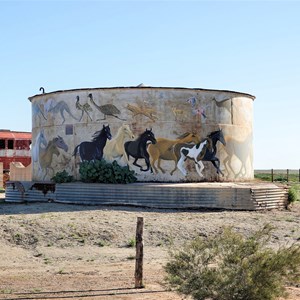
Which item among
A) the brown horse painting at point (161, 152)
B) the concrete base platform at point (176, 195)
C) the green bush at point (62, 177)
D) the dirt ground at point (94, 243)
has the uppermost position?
the brown horse painting at point (161, 152)

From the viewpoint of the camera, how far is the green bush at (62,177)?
940 inches

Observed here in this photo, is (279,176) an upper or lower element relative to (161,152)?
lower

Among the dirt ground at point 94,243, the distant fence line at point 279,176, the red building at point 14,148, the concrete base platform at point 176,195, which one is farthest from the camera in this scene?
the red building at point 14,148

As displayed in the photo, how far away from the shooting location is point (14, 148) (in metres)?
42.8

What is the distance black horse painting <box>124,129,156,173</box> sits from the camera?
76.2ft

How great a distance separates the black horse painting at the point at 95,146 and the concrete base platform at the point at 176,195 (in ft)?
4.25

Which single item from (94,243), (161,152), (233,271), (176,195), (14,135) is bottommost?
(94,243)

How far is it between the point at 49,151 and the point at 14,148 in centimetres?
1864

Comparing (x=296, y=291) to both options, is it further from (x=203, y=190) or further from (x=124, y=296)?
(x=203, y=190)

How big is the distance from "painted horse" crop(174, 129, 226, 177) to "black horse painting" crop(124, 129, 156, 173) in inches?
44.5

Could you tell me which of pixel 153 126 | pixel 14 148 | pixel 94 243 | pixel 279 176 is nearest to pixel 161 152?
pixel 153 126

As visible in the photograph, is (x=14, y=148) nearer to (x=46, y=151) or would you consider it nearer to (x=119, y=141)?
(x=46, y=151)

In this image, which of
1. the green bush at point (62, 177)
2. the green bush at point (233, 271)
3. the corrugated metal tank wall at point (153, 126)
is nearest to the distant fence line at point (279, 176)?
the corrugated metal tank wall at point (153, 126)

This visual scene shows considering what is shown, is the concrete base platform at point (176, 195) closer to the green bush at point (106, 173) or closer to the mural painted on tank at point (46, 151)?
the green bush at point (106, 173)
